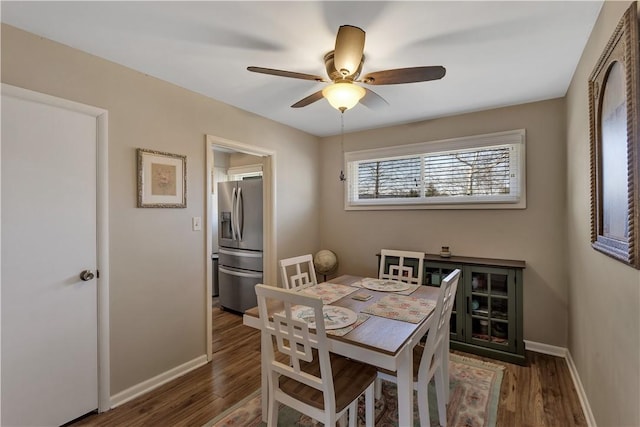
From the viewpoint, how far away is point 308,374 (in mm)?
1558

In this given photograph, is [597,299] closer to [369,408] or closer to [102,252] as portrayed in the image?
[369,408]

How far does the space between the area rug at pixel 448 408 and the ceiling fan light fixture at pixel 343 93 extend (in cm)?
204

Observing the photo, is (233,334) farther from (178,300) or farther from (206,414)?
(206,414)

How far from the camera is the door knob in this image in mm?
2010

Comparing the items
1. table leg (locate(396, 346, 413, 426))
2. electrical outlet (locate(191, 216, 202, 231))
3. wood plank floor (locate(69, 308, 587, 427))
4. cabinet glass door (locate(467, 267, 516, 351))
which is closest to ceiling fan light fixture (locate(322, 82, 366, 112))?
table leg (locate(396, 346, 413, 426))

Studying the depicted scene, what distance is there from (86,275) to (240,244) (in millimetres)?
1996

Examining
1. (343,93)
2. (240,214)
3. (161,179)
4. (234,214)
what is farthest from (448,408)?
(234,214)

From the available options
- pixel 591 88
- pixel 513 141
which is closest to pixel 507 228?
pixel 513 141

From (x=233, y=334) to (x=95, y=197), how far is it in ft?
Answer: 6.71

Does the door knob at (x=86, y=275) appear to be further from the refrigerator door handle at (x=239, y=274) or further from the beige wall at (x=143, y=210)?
the refrigerator door handle at (x=239, y=274)

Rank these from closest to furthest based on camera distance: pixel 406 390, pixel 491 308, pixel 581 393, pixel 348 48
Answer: pixel 406 390
pixel 348 48
pixel 581 393
pixel 491 308

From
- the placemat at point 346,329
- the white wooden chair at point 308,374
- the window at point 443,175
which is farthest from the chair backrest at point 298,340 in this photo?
the window at point 443,175

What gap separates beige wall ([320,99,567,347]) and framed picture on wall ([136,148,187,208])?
187 cm

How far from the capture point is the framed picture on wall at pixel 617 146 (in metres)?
1.16
